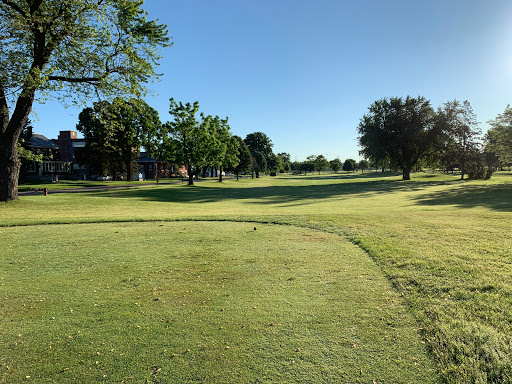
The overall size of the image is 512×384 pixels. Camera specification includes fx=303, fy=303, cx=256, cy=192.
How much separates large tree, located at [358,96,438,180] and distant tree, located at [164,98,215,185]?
27642 mm

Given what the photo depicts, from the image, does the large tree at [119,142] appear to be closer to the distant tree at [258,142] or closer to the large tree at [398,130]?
the large tree at [398,130]

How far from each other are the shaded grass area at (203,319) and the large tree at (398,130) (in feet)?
162

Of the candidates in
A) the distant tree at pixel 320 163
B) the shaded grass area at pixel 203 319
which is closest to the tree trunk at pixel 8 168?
the shaded grass area at pixel 203 319

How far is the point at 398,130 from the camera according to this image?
5197cm

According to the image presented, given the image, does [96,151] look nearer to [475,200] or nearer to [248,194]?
[248,194]

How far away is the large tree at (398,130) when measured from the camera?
5144 centimetres

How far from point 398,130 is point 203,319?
182ft

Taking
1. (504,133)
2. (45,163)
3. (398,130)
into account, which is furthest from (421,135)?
(45,163)

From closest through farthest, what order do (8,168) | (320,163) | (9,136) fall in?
(9,136) < (8,168) < (320,163)

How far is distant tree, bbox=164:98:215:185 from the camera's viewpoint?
49.5m

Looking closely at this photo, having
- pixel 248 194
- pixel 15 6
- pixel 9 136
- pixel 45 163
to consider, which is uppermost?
pixel 15 6

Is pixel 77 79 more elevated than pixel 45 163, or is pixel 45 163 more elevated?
pixel 77 79

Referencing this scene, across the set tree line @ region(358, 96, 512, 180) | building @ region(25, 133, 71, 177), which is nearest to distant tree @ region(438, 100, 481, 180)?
tree line @ region(358, 96, 512, 180)

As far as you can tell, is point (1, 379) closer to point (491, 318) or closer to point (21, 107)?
point (491, 318)
